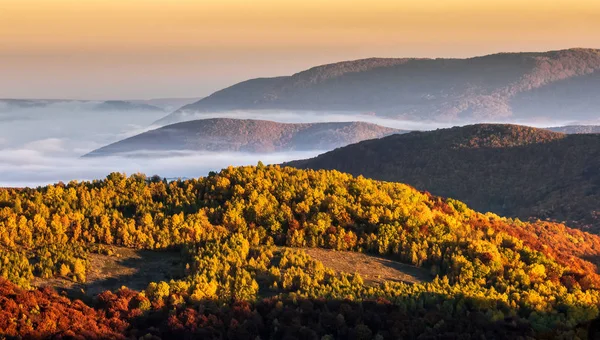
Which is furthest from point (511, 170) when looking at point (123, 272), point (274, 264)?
point (123, 272)

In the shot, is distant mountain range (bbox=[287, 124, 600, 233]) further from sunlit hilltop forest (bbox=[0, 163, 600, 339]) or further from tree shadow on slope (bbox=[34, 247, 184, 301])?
tree shadow on slope (bbox=[34, 247, 184, 301])

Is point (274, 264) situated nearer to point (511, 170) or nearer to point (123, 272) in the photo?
point (123, 272)

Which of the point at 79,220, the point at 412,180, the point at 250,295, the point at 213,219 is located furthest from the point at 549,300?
the point at 412,180

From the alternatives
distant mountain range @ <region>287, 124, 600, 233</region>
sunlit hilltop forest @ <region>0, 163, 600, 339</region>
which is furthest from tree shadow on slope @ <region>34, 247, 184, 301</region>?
distant mountain range @ <region>287, 124, 600, 233</region>

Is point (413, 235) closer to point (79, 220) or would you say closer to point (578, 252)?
point (79, 220)

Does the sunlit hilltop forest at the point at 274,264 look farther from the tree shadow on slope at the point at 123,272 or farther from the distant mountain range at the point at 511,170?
the distant mountain range at the point at 511,170
